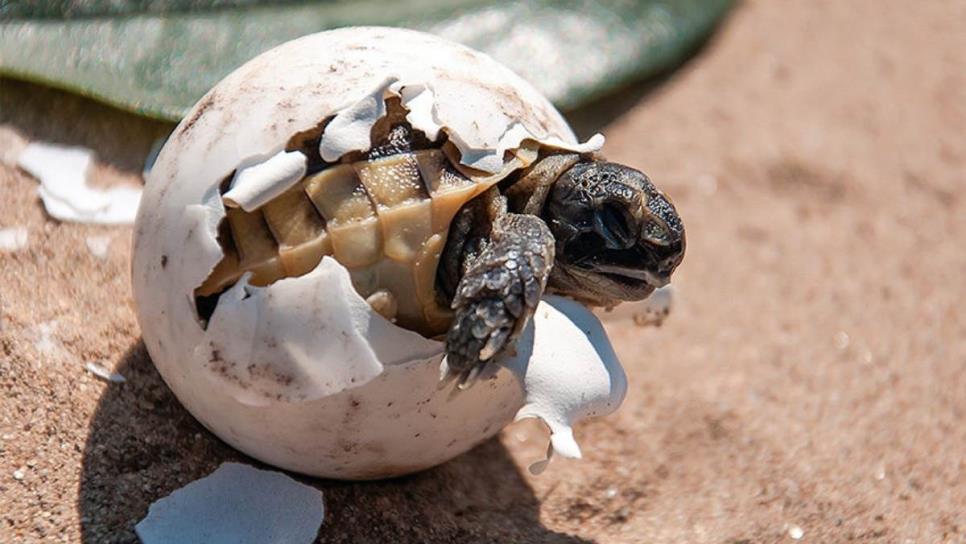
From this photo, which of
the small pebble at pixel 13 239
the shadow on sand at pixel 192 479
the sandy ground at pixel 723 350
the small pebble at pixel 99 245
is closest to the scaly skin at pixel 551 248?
the sandy ground at pixel 723 350

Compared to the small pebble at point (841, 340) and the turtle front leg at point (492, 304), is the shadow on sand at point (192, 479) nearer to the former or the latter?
the turtle front leg at point (492, 304)

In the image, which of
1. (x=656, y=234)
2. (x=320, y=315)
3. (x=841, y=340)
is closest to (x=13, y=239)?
(x=320, y=315)

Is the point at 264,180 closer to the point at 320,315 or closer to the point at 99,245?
the point at 320,315

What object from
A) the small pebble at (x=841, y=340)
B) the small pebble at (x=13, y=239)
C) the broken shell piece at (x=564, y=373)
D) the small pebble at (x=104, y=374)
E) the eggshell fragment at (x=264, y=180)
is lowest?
the small pebble at (x=841, y=340)

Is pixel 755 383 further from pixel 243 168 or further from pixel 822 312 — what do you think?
pixel 243 168

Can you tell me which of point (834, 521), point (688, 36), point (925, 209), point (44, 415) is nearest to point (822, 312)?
point (925, 209)

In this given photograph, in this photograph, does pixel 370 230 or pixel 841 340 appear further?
pixel 841 340

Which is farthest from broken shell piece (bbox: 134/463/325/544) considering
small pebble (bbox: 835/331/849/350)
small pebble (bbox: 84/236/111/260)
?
small pebble (bbox: 835/331/849/350)

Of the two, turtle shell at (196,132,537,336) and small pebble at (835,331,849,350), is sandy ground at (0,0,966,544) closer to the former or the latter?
small pebble at (835,331,849,350)
